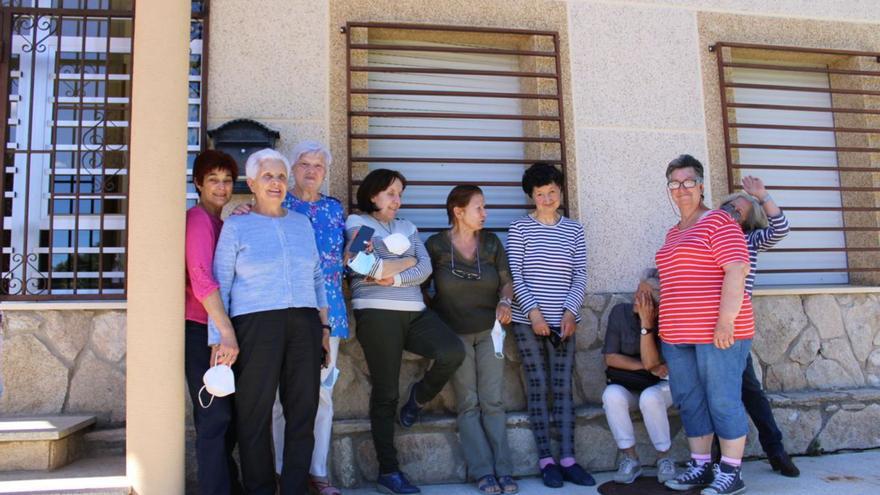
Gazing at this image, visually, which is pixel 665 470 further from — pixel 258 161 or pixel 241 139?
pixel 241 139

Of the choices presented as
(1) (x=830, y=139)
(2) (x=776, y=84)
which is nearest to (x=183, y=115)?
(2) (x=776, y=84)

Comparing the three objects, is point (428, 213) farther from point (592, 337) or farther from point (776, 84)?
point (776, 84)

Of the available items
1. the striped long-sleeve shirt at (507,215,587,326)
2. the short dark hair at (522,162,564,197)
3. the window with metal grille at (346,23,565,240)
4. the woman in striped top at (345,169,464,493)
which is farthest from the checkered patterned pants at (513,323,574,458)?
the window with metal grille at (346,23,565,240)

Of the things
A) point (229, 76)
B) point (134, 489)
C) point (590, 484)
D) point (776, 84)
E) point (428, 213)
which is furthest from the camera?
point (776, 84)

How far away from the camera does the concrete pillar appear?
3.01m

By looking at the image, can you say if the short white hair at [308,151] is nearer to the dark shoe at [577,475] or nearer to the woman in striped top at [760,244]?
the dark shoe at [577,475]

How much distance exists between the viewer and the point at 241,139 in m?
4.14

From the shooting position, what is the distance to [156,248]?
304 centimetres

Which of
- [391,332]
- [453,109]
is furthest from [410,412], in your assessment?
[453,109]

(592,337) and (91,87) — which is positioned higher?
(91,87)

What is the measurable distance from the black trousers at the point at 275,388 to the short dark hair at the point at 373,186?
931 mm

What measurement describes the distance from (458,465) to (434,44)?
2769 mm

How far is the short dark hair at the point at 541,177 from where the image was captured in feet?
13.8

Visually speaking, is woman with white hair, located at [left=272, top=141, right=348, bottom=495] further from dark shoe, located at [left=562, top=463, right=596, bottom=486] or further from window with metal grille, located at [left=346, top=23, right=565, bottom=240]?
dark shoe, located at [left=562, top=463, right=596, bottom=486]
